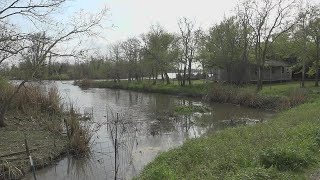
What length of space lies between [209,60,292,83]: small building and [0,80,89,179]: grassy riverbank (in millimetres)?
28283

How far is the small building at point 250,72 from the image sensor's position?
45.7 m

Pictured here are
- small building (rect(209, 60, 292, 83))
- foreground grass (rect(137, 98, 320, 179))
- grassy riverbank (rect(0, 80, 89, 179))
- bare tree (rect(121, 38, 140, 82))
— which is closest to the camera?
foreground grass (rect(137, 98, 320, 179))

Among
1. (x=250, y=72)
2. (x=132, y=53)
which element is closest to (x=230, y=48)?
(x=250, y=72)

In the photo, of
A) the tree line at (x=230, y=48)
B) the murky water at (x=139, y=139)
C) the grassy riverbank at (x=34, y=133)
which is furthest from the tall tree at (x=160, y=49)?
the grassy riverbank at (x=34, y=133)

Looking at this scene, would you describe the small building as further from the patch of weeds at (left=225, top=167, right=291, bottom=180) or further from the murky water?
the patch of weeds at (left=225, top=167, right=291, bottom=180)

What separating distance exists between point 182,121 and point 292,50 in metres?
22.6

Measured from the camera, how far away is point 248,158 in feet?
32.6

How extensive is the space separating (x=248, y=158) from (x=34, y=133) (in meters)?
10.5

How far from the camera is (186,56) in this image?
171ft

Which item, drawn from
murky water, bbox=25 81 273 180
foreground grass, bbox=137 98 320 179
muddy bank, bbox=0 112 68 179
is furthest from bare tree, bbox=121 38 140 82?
foreground grass, bbox=137 98 320 179

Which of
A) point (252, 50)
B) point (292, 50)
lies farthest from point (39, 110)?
point (252, 50)

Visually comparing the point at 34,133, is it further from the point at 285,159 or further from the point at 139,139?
the point at 285,159

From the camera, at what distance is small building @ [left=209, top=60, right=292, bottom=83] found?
45719mm

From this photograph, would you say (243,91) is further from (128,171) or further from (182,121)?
(128,171)
